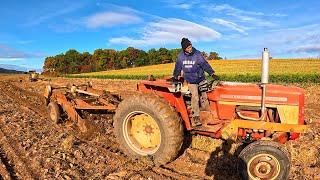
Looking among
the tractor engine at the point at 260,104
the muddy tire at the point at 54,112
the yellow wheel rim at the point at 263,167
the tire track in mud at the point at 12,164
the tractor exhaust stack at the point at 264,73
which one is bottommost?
the tire track in mud at the point at 12,164

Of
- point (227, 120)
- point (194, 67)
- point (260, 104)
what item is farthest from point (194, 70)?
point (260, 104)

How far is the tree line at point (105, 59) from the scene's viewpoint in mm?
89250

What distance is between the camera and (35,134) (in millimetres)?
8375

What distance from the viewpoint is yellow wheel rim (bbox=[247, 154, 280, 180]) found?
5.43 metres

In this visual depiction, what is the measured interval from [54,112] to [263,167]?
18.5 ft

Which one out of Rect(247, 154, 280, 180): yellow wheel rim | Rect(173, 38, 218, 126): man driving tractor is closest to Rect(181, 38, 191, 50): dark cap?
Rect(173, 38, 218, 126): man driving tractor

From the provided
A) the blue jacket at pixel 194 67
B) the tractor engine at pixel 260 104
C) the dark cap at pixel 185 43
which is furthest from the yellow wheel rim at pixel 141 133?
the dark cap at pixel 185 43

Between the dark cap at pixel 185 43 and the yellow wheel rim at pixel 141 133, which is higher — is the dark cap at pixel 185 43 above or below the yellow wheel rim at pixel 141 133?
above

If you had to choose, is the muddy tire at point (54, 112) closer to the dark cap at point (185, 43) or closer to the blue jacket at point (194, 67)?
the blue jacket at point (194, 67)

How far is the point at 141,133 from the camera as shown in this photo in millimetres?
7000

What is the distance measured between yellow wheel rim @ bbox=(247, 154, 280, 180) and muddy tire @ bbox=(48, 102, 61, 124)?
17.7 ft

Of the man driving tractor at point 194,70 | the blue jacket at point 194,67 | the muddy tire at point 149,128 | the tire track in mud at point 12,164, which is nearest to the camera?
the tire track in mud at point 12,164

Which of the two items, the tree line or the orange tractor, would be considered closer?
the orange tractor

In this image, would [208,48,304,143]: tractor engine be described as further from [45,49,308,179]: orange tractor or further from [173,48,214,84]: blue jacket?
[173,48,214,84]: blue jacket
